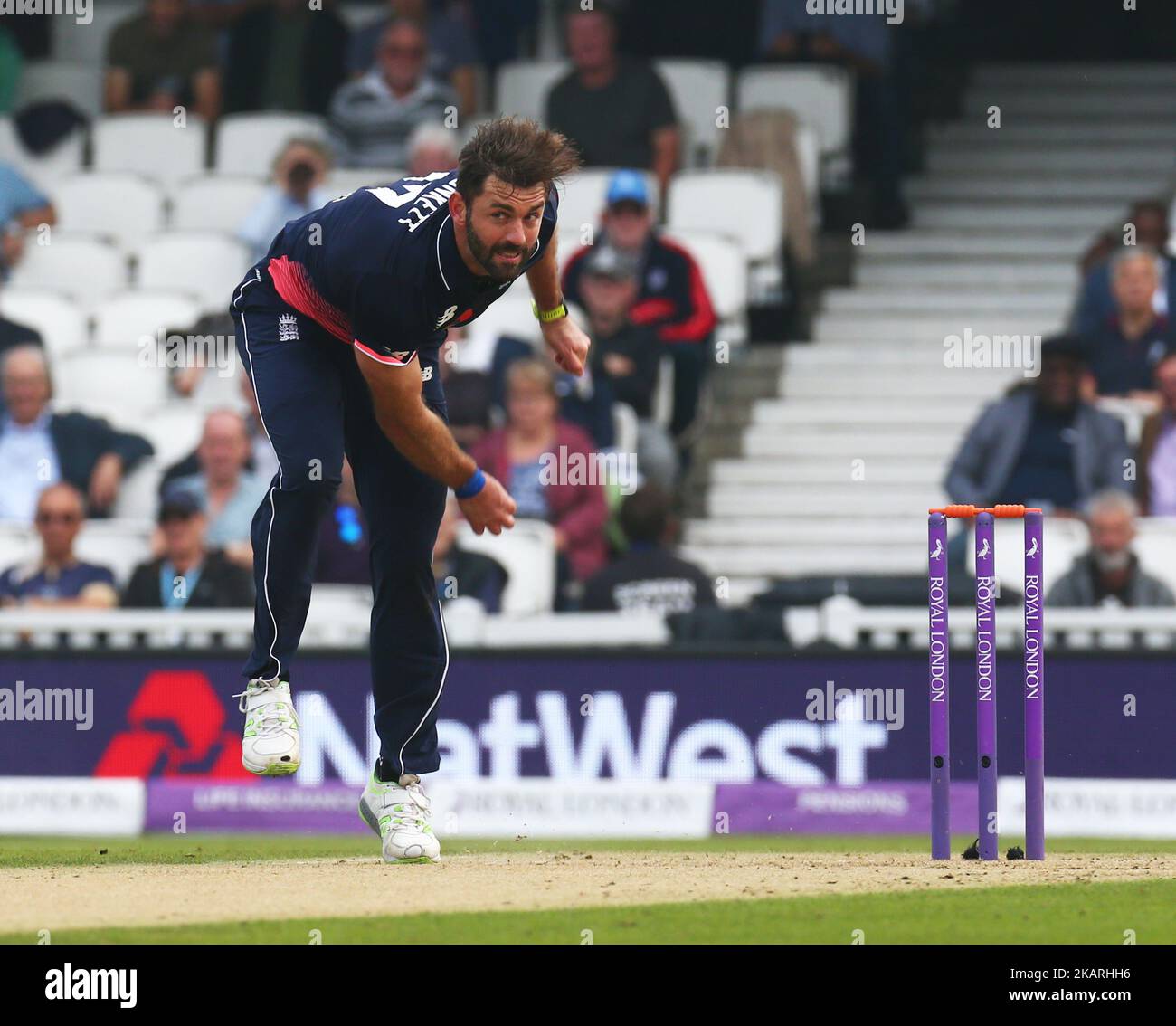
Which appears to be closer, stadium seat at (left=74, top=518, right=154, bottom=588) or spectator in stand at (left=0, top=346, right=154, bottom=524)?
stadium seat at (left=74, top=518, right=154, bottom=588)

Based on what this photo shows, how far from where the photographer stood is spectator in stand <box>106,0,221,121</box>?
1644cm

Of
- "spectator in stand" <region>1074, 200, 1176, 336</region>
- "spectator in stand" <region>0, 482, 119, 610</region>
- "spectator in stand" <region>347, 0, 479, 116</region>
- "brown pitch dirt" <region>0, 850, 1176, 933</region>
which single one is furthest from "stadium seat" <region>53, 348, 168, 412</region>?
"brown pitch dirt" <region>0, 850, 1176, 933</region>

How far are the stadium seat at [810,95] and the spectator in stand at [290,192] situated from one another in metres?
2.71

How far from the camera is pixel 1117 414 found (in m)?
12.5

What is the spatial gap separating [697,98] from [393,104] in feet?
6.48

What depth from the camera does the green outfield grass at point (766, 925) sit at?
603 centimetres

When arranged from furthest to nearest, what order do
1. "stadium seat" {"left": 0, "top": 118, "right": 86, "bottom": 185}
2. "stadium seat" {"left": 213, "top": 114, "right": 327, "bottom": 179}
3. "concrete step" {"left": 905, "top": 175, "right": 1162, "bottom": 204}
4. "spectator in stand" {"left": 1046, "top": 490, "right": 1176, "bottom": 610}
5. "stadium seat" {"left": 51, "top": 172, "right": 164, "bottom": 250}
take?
"stadium seat" {"left": 0, "top": 118, "right": 86, "bottom": 185}
"concrete step" {"left": 905, "top": 175, "right": 1162, "bottom": 204}
"stadium seat" {"left": 213, "top": 114, "right": 327, "bottom": 179}
"stadium seat" {"left": 51, "top": 172, "right": 164, "bottom": 250}
"spectator in stand" {"left": 1046, "top": 490, "right": 1176, "bottom": 610}

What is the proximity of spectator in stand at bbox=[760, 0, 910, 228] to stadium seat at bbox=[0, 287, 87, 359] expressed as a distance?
4.64 m

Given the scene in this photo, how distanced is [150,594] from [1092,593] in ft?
15.2

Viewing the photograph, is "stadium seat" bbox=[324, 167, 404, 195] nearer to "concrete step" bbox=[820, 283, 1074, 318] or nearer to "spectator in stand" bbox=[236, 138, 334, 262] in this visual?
"spectator in stand" bbox=[236, 138, 334, 262]

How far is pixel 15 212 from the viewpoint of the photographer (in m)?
15.4

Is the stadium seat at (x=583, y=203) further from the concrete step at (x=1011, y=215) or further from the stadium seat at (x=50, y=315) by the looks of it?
the stadium seat at (x=50, y=315)

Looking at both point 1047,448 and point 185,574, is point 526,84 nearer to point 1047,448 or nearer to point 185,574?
point 1047,448

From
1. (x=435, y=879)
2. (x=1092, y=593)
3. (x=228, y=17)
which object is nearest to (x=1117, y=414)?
(x=1092, y=593)
